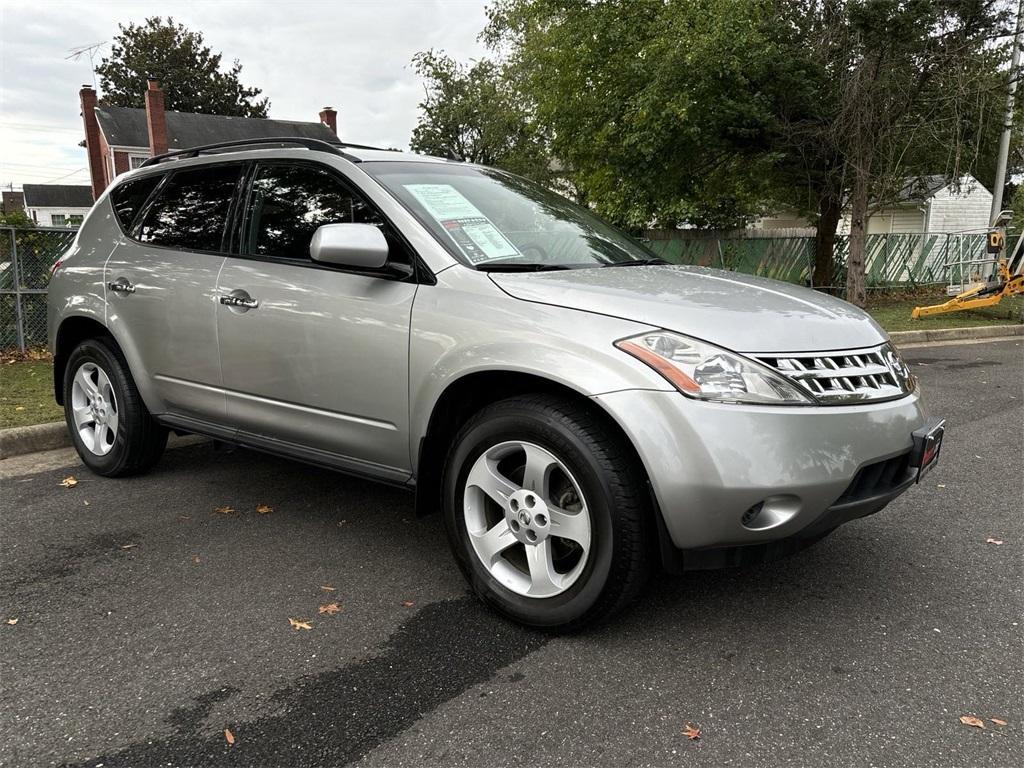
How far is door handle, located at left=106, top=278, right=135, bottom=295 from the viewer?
4.23 metres

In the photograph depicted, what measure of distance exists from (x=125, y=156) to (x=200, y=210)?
4301 centimetres

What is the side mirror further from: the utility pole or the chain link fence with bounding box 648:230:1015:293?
the chain link fence with bounding box 648:230:1015:293

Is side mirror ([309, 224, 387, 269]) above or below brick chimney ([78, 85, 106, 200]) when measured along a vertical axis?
below

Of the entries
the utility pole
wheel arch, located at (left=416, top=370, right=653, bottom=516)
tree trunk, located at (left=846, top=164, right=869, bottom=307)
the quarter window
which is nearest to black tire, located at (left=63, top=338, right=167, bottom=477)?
the quarter window

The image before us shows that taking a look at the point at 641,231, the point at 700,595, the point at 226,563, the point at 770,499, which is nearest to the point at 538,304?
the point at 770,499

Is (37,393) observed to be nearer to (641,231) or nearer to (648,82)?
(648,82)

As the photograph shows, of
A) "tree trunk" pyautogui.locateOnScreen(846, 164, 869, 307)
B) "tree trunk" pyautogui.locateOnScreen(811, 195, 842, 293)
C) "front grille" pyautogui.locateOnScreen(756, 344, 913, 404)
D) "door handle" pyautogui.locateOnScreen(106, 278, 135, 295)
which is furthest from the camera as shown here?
"tree trunk" pyautogui.locateOnScreen(811, 195, 842, 293)

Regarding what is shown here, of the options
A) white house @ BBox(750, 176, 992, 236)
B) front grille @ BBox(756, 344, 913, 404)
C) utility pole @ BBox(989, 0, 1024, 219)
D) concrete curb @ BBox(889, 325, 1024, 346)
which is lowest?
concrete curb @ BBox(889, 325, 1024, 346)

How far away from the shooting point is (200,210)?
13.5 ft

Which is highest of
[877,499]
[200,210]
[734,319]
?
[200,210]

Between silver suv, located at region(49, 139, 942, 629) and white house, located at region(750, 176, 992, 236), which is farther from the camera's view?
white house, located at region(750, 176, 992, 236)

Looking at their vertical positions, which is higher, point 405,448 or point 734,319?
point 734,319

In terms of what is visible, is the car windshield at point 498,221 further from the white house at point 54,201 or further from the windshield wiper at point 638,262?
the white house at point 54,201

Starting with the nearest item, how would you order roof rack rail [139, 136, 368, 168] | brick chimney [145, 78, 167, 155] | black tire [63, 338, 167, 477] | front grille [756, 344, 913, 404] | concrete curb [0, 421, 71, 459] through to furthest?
front grille [756, 344, 913, 404] < roof rack rail [139, 136, 368, 168] < black tire [63, 338, 167, 477] < concrete curb [0, 421, 71, 459] < brick chimney [145, 78, 167, 155]
